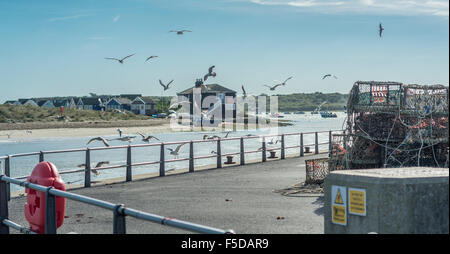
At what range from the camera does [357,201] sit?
5594 millimetres

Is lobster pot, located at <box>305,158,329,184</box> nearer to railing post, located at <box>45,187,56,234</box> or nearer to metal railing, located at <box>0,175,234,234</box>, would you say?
metal railing, located at <box>0,175,234,234</box>

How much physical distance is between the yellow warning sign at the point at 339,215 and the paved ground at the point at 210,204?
4056 millimetres

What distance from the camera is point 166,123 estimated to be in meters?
134

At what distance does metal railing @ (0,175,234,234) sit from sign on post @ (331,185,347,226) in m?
1.68

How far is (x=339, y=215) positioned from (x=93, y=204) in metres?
2.33

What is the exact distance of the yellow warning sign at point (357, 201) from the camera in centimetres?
552

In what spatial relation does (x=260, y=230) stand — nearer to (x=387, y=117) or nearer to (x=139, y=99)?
(x=387, y=117)

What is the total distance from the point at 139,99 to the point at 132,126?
173ft

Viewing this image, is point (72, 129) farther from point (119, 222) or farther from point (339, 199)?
point (339, 199)

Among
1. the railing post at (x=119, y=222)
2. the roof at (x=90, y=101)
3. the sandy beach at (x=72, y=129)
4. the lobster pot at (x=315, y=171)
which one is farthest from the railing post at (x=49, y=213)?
the roof at (x=90, y=101)

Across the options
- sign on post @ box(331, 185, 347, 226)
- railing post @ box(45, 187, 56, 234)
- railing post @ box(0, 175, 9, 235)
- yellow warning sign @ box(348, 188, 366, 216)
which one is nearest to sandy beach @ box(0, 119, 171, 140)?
railing post @ box(0, 175, 9, 235)
